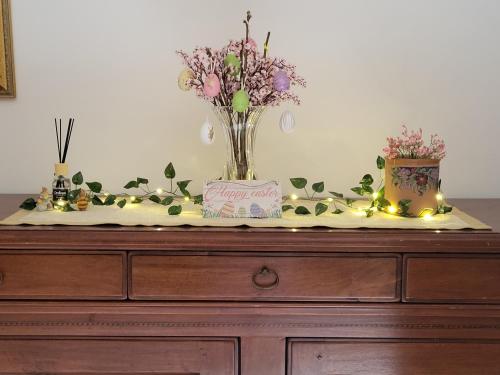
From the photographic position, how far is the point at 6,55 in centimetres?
152

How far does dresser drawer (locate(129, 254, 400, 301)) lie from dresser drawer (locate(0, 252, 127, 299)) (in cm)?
4

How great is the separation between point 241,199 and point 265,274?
6.5 inches

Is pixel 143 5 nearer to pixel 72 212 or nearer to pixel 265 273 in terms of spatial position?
pixel 72 212

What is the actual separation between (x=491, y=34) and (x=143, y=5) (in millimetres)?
916

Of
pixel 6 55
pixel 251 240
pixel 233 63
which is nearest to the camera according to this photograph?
pixel 251 240

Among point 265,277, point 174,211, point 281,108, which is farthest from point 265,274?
point 281,108

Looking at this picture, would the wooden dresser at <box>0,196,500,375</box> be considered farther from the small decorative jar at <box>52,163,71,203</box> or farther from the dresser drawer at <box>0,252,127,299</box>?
the small decorative jar at <box>52,163,71,203</box>

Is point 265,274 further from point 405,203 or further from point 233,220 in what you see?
point 405,203

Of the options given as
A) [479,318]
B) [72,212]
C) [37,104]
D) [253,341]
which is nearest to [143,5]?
[37,104]

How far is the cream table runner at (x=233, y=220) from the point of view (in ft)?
3.80

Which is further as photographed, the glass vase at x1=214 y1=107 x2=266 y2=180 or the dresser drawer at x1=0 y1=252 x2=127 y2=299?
the glass vase at x1=214 y1=107 x2=266 y2=180

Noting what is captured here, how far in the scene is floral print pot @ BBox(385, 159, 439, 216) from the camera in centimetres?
123

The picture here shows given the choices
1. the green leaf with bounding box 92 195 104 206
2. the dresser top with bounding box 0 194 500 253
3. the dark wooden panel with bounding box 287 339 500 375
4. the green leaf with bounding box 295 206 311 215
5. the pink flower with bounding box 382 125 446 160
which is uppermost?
the pink flower with bounding box 382 125 446 160

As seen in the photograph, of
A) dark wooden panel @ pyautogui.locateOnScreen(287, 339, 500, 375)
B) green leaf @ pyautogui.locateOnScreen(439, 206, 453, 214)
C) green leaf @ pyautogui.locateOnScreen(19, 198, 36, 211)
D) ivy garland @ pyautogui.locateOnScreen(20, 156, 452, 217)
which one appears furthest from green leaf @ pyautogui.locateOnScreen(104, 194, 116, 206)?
green leaf @ pyautogui.locateOnScreen(439, 206, 453, 214)
